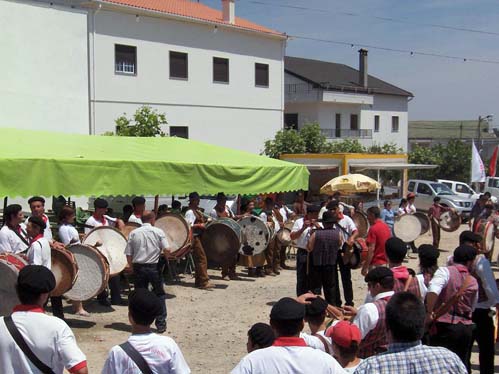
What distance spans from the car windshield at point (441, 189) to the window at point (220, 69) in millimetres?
11540

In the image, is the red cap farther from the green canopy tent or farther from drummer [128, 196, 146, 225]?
drummer [128, 196, 146, 225]

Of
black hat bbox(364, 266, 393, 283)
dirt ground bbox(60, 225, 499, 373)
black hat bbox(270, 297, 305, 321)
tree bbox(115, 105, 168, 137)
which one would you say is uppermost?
tree bbox(115, 105, 168, 137)

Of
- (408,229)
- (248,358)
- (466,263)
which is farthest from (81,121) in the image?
(248,358)

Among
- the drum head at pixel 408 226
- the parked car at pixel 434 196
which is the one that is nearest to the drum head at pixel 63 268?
the drum head at pixel 408 226

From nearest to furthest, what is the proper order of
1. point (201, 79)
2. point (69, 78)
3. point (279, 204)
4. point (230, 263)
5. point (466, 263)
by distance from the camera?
1. point (466, 263)
2. point (230, 263)
3. point (279, 204)
4. point (69, 78)
5. point (201, 79)

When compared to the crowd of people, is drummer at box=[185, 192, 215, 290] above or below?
below

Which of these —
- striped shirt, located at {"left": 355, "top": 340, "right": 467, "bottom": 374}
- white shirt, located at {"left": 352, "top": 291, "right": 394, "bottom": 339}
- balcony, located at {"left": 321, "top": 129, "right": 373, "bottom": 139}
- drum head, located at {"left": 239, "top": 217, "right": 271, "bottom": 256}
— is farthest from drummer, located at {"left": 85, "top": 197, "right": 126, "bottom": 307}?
balcony, located at {"left": 321, "top": 129, "right": 373, "bottom": 139}

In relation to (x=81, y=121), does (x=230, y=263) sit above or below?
below

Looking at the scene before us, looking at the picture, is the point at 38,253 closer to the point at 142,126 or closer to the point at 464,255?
the point at 464,255

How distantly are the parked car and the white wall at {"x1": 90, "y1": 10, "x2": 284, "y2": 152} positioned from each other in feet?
27.9

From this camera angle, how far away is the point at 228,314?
10.4 metres

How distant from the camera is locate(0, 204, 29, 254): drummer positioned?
8.05 metres

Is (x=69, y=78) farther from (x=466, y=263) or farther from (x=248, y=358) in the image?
(x=248, y=358)

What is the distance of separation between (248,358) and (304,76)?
42.5m
